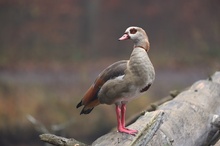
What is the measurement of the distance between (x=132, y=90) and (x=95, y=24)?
6466 mm

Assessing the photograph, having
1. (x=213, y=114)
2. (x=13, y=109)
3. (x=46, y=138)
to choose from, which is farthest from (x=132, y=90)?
(x=13, y=109)

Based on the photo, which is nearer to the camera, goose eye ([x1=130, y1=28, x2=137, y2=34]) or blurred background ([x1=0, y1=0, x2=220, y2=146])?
goose eye ([x1=130, y1=28, x2=137, y2=34])

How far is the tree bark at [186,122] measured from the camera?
9.16 feet

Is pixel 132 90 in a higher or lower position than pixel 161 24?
lower

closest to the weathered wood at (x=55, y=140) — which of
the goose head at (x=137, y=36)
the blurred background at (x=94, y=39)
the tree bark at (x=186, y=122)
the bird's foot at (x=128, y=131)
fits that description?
the tree bark at (x=186, y=122)

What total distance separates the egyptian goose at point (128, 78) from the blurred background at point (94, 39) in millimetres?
5176

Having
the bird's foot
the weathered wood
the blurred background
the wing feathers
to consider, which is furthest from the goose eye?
the blurred background

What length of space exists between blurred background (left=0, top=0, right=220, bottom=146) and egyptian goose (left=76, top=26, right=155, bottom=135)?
17.0 feet

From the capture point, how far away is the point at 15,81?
27.0 feet

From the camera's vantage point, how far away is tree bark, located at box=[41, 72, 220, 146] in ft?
9.16

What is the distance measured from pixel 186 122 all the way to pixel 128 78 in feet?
1.98

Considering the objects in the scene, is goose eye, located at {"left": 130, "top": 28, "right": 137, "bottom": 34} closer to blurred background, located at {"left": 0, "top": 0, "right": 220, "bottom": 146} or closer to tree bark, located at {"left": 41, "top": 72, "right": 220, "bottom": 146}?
tree bark, located at {"left": 41, "top": 72, "right": 220, "bottom": 146}

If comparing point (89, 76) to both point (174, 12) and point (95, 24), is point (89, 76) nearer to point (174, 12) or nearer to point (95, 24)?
point (95, 24)

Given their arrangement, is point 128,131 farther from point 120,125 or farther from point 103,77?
point 103,77
